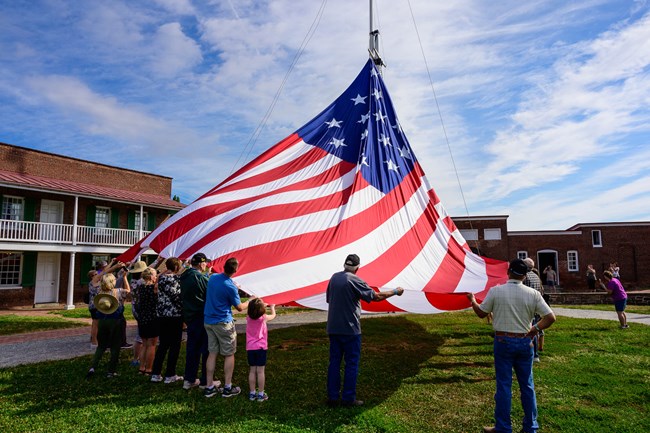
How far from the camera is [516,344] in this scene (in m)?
4.14

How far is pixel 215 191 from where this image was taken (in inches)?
291

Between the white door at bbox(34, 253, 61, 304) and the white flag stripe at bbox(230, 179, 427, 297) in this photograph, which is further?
the white door at bbox(34, 253, 61, 304)

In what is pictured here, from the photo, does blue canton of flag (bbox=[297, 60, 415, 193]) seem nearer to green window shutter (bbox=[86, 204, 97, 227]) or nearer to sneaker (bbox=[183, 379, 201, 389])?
sneaker (bbox=[183, 379, 201, 389])

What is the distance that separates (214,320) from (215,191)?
2866mm

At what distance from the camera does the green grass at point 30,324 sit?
11211 millimetres

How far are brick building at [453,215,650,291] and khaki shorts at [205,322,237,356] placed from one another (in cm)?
2718

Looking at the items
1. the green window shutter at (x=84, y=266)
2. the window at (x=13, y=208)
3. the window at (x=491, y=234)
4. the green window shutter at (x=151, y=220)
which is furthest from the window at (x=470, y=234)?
the window at (x=13, y=208)

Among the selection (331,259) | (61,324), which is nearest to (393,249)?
(331,259)

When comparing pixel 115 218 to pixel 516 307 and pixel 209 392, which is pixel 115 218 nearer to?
pixel 209 392

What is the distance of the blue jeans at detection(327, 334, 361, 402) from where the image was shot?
479 cm

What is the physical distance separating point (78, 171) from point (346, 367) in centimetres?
2276

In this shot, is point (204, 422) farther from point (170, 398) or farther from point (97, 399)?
point (97, 399)

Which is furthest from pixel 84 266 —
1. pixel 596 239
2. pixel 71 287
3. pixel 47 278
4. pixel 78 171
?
pixel 596 239

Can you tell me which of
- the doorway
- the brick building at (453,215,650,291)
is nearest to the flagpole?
the brick building at (453,215,650,291)
